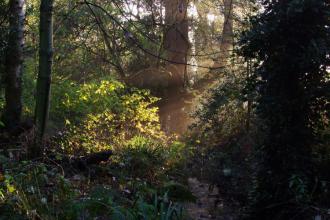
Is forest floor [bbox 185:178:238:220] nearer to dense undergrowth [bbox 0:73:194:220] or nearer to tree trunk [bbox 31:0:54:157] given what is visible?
dense undergrowth [bbox 0:73:194:220]

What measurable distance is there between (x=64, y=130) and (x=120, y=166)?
2.16 m

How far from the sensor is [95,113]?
1037cm

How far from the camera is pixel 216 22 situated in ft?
81.8

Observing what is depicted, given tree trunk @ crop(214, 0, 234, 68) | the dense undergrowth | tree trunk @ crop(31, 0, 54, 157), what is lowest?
the dense undergrowth

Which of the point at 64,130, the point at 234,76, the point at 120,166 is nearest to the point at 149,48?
the point at 234,76

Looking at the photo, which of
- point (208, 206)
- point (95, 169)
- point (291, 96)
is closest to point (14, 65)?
point (95, 169)

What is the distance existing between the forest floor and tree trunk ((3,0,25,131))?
371cm

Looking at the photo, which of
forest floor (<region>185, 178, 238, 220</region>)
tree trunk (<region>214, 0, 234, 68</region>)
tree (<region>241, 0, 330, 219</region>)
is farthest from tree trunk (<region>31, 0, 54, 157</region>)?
tree trunk (<region>214, 0, 234, 68</region>)

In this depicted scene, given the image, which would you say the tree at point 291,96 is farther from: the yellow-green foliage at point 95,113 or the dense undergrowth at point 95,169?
the yellow-green foliage at point 95,113

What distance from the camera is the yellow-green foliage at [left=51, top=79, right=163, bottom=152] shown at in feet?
32.0

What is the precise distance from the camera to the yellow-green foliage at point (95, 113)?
974 cm

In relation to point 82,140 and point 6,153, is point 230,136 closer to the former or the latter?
point 82,140

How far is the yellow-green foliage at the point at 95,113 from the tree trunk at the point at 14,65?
984mm

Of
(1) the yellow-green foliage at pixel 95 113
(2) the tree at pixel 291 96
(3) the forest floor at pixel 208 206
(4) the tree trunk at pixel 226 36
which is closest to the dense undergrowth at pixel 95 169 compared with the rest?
(1) the yellow-green foliage at pixel 95 113
